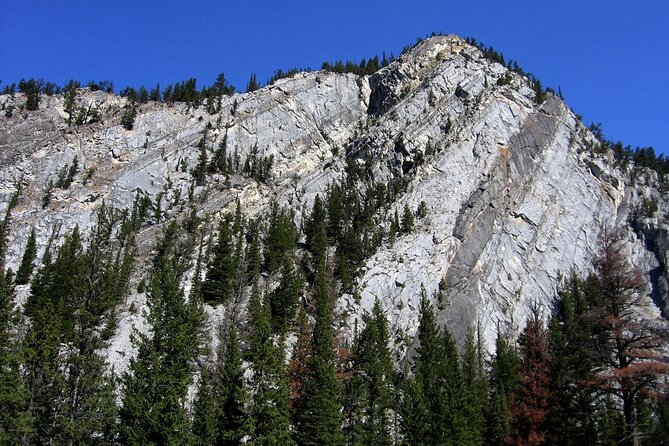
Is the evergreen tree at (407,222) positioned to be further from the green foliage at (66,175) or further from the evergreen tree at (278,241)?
the green foliage at (66,175)

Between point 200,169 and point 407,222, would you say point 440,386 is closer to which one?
point 407,222

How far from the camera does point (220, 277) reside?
77.4m

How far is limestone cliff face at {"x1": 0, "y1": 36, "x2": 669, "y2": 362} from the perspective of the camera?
84.6 metres

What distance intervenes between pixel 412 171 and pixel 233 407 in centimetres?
7541

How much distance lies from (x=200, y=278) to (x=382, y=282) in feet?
87.1

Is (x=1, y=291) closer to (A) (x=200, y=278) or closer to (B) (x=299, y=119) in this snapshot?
(A) (x=200, y=278)

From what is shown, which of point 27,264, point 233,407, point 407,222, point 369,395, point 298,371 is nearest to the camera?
point 233,407

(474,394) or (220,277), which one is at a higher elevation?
(220,277)

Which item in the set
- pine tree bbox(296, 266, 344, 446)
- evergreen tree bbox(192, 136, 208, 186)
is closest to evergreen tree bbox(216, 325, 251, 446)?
pine tree bbox(296, 266, 344, 446)

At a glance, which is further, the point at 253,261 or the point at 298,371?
the point at 253,261

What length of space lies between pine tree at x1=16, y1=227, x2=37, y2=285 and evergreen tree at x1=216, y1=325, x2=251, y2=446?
57.6m

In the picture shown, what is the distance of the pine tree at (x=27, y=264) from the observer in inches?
3211

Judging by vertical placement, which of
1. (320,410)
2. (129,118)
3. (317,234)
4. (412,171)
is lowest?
(320,410)

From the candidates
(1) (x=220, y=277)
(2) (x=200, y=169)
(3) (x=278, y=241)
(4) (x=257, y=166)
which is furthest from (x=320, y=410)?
(4) (x=257, y=166)
